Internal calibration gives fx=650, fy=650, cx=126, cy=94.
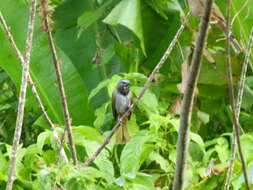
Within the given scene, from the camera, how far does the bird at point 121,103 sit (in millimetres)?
3389

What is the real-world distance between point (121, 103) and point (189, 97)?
3.02m

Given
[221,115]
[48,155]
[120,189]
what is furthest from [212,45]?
[120,189]

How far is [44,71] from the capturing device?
4.02 metres

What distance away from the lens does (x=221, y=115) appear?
4.32 meters

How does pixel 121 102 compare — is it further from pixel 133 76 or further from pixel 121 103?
pixel 133 76

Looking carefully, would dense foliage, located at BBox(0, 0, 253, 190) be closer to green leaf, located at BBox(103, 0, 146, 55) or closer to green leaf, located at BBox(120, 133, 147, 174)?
green leaf, located at BBox(103, 0, 146, 55)

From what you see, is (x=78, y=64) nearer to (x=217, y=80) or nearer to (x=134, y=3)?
(x=134, y=3)

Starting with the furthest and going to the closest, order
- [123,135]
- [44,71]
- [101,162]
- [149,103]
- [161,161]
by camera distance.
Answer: [44,71] < [123,135] < [149,103] < [161,161] < [101,162]

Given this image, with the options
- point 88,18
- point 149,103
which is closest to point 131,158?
point 149,103

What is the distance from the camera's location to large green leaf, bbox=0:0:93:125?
402 centimetres

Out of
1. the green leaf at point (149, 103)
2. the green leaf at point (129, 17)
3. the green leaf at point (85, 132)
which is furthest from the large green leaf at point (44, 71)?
the green leaf at point (85, 132)

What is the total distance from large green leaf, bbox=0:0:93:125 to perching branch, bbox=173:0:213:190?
279 centimetres

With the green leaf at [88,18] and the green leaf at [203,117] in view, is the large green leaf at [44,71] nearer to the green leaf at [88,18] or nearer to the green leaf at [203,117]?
the green leaf at [88,18]

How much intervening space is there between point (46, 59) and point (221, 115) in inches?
47.8
